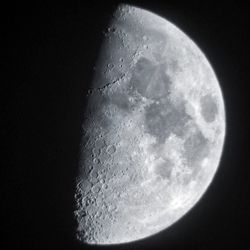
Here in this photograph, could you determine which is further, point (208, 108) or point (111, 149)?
point (208, 108)

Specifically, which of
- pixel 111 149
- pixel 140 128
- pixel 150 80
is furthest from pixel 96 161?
pixel 150 80

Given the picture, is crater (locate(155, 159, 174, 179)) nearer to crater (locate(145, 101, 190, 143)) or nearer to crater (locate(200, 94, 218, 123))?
crater (locate(145, 101, 190, 143))

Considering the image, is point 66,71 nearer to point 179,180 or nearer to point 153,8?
point 153,8

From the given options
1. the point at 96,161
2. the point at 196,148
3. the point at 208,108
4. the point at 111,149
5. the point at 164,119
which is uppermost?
the point at 208,108

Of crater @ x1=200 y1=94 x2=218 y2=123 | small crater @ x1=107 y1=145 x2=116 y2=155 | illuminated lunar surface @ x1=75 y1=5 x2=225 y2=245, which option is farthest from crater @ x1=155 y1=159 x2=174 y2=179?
crater @ x1=200 y1=94 x2=218 y2=123

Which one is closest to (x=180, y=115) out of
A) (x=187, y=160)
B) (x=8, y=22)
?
(x=187, y=160)

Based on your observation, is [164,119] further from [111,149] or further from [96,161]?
[96,161]

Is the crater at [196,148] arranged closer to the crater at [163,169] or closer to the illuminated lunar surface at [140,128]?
the illuminated lunar surface at [140,128]
